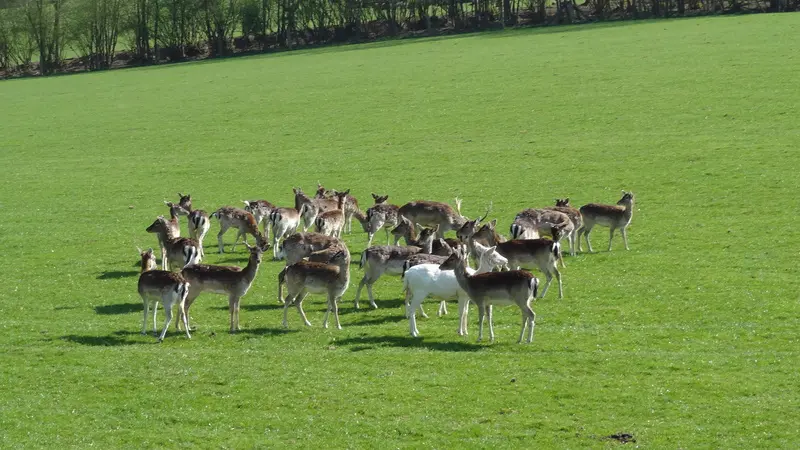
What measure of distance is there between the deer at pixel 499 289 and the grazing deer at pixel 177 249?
5.86 m

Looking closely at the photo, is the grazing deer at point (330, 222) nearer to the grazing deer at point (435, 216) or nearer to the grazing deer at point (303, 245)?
the grazing deer at point (435, 216)

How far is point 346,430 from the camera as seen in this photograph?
13.5 metres

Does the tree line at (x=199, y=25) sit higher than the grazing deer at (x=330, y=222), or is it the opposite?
the tree line at (x=199, y=25)

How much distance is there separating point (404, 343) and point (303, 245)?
4491 millimetres

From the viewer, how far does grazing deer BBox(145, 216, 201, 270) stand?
66.0 feet

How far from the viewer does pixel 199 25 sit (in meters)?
91.0

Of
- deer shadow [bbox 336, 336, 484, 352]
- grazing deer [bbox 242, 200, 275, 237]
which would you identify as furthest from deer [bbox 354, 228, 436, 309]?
grazing deer [bbox 242, 200, 275, 237]

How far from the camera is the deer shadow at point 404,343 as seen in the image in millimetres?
16219

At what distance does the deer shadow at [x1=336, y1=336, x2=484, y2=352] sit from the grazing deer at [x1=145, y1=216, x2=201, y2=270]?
4545mm

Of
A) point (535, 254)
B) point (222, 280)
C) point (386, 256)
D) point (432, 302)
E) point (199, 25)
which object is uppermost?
point (199, 25)

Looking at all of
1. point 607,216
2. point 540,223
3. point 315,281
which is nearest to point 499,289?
point 315,281

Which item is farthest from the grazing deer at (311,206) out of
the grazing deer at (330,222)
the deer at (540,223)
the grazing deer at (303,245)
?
the deer at (540,223)

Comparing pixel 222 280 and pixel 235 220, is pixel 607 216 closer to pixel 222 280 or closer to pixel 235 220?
pixel 235 220

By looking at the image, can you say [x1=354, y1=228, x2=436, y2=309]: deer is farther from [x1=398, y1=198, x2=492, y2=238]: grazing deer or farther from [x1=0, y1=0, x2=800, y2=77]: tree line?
[x1=0, y1=0, x2=800, y2=77]: tree line
